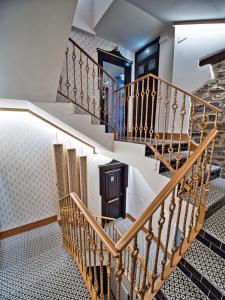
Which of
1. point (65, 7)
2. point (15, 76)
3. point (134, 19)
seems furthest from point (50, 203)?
point (134, 19)

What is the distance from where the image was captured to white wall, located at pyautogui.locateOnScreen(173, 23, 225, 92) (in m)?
2.67

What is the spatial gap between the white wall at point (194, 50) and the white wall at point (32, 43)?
2611 millimetres

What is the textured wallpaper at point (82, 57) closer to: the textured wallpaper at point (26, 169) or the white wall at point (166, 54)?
the textured wallpaper at point (26, 169)

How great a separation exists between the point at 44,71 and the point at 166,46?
10.3ft

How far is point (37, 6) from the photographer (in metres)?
1.02

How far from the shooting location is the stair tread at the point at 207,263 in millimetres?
1104

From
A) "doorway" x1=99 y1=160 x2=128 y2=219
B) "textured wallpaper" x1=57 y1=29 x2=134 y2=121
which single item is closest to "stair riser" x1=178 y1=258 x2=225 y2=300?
"textured wallpaper" x1=57 y1=29 x2=134 y2=121

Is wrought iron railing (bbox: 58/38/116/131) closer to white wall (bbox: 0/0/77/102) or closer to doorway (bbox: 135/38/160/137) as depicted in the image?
white wall (bbox: 0/0/77/102)

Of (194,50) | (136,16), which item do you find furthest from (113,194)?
(136,16)

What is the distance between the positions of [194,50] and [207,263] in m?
3.46

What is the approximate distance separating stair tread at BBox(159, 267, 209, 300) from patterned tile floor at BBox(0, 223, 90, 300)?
3.32 feet

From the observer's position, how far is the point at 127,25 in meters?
3.22

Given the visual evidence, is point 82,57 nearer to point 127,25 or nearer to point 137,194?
point 127,25

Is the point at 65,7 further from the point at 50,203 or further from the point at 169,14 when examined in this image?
the point at 50,203
